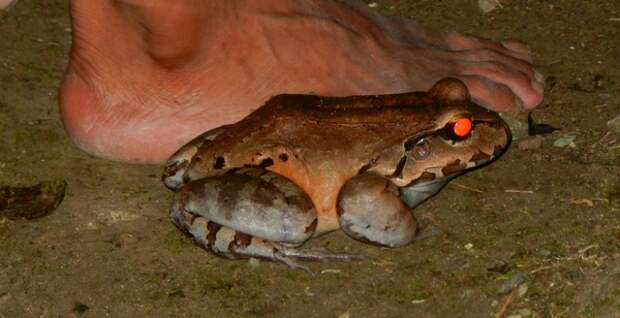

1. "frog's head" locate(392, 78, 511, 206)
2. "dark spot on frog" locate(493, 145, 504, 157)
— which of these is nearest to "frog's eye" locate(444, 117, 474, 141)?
"frog's head" locate(392, 78, 511, 206)

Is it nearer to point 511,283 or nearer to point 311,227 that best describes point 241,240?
point 311,227

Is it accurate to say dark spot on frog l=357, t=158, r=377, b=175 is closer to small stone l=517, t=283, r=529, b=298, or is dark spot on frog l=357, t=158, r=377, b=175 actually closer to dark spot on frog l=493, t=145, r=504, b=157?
dark spot on frog l=493, t=145, r=504, b=157

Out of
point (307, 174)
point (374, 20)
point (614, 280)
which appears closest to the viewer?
point (614, 280)

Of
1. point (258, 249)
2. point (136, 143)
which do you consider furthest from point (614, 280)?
point (136, 143)

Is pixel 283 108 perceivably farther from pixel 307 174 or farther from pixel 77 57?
pixel 77 57

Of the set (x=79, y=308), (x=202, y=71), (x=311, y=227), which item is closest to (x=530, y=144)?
(x=311, y=227)
